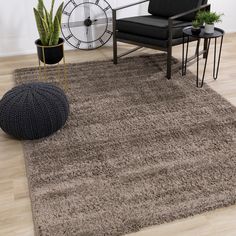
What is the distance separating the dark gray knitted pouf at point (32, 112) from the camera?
6.53 feet

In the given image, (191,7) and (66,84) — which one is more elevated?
(191,7)

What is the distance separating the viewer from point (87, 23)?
3.36m

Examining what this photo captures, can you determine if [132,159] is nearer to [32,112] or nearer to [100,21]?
[32,112]

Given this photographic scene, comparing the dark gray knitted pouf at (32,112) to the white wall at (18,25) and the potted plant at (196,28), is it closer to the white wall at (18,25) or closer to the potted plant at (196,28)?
the potted plant at (196,28)

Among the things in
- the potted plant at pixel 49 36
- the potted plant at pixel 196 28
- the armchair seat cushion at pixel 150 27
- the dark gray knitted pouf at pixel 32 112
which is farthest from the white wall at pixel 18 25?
the dark gray knitted pouf at pixel 32 112

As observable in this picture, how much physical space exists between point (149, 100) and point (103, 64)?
0.75 metres

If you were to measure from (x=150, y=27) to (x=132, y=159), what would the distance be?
47.3 inches

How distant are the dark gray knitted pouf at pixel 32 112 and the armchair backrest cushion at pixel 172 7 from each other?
54.6 inches

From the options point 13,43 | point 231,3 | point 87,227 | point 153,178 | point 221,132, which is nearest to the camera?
point 87,227

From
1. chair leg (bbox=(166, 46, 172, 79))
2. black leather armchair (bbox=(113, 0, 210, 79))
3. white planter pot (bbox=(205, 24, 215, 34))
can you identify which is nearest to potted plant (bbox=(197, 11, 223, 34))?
white planter pot (bbox=(205, 24, 215, 34))

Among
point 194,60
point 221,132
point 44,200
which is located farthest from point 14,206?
point 194,60

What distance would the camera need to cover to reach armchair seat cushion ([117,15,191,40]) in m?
2.70

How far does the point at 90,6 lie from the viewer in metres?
3.33

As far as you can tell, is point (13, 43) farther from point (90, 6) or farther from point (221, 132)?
point (221, 132)
